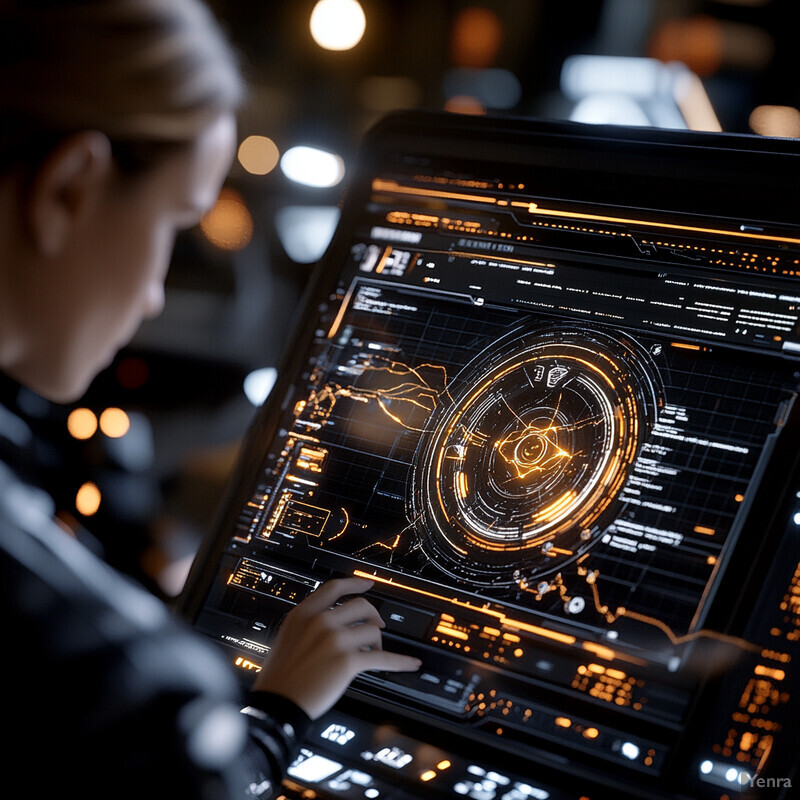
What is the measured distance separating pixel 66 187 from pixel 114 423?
1.76 metres

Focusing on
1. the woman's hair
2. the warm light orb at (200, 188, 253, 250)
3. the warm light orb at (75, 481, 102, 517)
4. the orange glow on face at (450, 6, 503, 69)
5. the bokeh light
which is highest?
the orange glow on face at (450, 6, 503, 69)

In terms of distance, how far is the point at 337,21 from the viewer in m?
2.60

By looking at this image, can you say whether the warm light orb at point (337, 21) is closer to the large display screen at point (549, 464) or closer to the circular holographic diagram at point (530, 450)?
the large display screen at point (549, 464)

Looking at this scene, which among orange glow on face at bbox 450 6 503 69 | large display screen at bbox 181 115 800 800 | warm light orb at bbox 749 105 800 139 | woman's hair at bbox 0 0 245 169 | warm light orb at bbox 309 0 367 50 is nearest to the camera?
woman's hair at bbox 0 0 245 169

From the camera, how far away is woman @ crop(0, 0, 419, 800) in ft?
1.66

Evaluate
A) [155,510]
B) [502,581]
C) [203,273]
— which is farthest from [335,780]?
[203,273]

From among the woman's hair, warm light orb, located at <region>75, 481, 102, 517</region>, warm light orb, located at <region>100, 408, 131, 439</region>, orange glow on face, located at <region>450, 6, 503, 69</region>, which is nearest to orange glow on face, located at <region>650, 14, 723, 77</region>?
orange glow on face, located at <region>450, 6, 503, 69</region>

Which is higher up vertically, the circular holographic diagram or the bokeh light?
the bokeh light

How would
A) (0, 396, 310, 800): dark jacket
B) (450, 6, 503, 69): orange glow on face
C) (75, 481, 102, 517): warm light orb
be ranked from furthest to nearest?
(450, 6, 503, 69): orange glow on face < (75, 481, 102, 517): warm light orb < (0, 396, 310, 800): dark jacket

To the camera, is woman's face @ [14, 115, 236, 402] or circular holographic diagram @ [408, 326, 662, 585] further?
circular holographic diagram @ [408, 326, 662, 585]

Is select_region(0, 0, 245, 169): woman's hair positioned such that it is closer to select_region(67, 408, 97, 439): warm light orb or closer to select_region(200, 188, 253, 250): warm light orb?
select_region(67, 408, 97, 439): warm light orb

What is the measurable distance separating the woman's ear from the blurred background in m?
1.47

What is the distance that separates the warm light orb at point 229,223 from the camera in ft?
8.53

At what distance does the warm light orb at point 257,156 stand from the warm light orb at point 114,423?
2.94 feet
